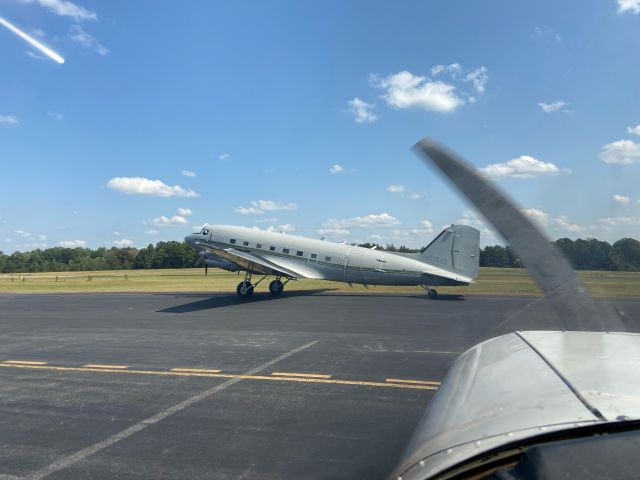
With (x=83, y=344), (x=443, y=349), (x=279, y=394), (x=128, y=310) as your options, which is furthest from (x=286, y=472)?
(x=128, y=310)

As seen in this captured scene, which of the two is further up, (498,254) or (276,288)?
(498,254)

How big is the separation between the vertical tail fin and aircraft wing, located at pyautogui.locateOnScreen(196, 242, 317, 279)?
7247 mm

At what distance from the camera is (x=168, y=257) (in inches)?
3538

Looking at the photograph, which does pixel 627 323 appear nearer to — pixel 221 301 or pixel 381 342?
pixel 381 342

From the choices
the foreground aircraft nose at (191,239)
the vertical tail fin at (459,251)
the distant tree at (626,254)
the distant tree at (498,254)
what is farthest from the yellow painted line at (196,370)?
the foreground aircraft nose at (191,239)

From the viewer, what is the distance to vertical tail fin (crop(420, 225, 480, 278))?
2241cm

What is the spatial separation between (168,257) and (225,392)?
287 feet

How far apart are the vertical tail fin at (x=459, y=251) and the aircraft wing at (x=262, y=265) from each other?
725cm

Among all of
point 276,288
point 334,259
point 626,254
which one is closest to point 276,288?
point 276,288

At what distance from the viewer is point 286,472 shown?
4.80 metres

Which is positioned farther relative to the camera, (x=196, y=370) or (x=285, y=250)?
(x=285, y=250)

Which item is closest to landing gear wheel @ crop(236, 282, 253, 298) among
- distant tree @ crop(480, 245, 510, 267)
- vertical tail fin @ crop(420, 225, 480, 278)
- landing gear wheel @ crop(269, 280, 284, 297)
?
landing gear wheel @ crop(269, 280, 284, 297)

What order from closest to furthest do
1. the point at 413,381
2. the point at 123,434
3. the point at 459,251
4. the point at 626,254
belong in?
1. the point at 626,254
2. the point at 123,434
3. the point at 413,381
4. the point at 459,251

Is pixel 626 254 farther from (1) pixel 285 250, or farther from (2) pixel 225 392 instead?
(1) pixel 285 250
